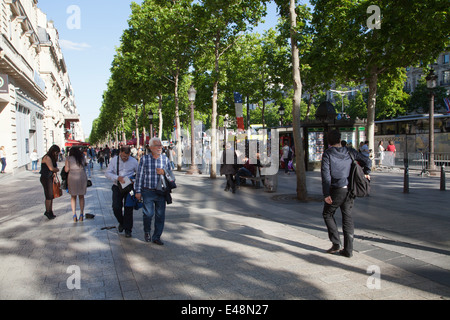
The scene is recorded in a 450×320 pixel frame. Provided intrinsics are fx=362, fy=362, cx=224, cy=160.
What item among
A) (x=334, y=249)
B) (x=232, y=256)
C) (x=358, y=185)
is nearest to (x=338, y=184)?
(x=358, y=185)

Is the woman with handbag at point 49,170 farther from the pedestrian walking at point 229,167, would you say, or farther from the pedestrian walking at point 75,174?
the pedestrian walking at point 229,167

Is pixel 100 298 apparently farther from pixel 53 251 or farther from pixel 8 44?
pixel 8 44

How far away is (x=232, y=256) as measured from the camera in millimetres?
5168

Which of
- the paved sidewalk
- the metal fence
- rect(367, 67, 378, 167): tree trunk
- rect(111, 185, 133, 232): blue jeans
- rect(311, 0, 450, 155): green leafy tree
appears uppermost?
rect(311, 0, 450, 155): green leafy tree

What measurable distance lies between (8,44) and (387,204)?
2098cm

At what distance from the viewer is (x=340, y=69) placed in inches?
784

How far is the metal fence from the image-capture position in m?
17.8

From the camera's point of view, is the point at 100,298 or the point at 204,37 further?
the point at 204,37

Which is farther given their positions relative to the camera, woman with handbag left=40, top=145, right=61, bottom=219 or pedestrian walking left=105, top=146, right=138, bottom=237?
woman with handbag left=40, top=145, right=61, bottom=219

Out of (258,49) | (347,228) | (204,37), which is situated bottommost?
(347,228)

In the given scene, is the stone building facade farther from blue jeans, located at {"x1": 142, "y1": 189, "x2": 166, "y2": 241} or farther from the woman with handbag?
blue jeans, located at {"x1": 142, "y1": 189, "x2": 166, "y2": 241}

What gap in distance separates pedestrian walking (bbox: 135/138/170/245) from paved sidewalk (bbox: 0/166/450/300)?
0.44m

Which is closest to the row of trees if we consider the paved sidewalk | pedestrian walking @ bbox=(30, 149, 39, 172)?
the paved sidewalk

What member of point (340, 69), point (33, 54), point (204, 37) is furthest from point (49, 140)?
point (340, 69)
